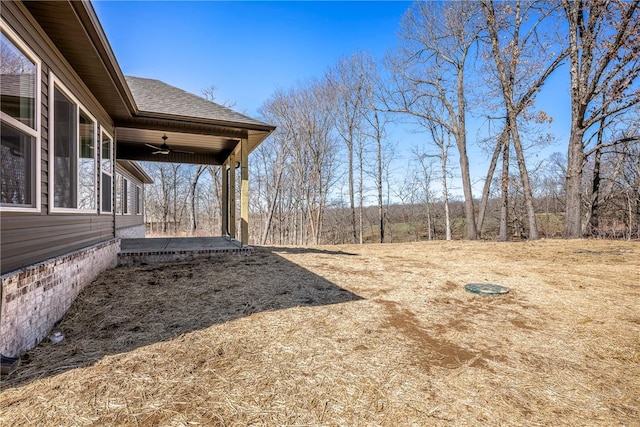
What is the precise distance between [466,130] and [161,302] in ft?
43.3

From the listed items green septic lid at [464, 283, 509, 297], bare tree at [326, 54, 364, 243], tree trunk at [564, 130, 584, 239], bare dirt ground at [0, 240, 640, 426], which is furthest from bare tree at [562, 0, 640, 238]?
bare tree at [326, 54, 364, 243]

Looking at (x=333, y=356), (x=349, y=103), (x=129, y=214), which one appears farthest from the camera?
(x=349, y=103)

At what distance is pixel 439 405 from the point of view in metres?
1.83

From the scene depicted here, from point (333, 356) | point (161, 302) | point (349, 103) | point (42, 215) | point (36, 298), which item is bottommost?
point (333, 356)

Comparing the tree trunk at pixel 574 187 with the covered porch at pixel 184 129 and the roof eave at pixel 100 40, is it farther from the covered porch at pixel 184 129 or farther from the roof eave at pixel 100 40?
the roof eave at pixel 100 40

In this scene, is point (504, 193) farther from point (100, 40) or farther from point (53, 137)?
point (53, 137)

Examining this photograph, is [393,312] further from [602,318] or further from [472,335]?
[602,318]

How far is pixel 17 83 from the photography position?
265 centimetres

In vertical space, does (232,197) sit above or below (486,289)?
above

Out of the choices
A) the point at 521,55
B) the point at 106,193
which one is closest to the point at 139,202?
the point at 106,193

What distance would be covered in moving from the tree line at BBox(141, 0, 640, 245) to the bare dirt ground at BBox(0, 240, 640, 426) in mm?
7868

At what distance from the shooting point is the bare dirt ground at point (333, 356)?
1748 millimetres

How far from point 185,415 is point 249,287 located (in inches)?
109

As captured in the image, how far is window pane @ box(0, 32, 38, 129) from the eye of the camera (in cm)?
244
